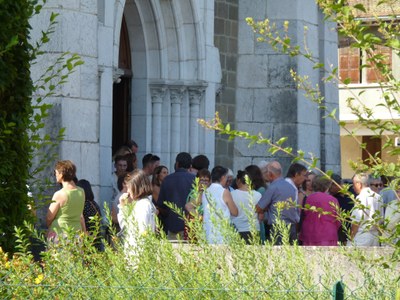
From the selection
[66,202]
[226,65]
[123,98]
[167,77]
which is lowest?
[66,202]

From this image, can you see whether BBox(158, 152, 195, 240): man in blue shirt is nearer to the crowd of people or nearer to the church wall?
the crowd of people

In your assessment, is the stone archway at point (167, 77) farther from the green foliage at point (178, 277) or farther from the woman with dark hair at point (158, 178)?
the green foliage at point (178, 277)

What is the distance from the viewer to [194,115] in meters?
17.8

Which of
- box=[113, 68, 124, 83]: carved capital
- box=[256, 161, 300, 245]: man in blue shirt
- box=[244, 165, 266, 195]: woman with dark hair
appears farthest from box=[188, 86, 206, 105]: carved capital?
box=[256, 161, 300, 245]: man in blue shirt

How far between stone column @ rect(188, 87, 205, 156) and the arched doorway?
832mm

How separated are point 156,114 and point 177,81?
1.67ft

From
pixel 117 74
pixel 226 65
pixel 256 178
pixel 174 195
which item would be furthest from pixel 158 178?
pixel 226 65

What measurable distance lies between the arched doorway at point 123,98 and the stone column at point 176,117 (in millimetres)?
574

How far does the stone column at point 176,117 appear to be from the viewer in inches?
690

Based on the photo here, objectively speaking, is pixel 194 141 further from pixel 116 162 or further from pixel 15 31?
pixel 15 31

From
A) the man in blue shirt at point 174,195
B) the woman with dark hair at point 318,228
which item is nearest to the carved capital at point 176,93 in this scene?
the man in blue shirt at point 174,195

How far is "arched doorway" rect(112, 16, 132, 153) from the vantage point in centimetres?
1733

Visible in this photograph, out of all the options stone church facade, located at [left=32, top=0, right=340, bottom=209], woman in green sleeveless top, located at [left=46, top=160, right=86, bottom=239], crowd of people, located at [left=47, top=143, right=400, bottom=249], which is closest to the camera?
woman in green sleeveless top, located at [left=46, top=160, right=86, bottom=239]

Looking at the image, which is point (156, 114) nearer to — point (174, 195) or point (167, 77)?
point (167, 77)
